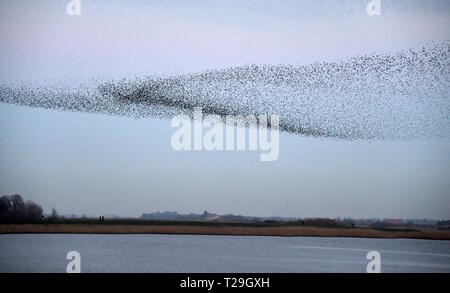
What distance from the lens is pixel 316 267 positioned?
1844cm

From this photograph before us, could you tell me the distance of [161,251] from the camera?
23.1 metres

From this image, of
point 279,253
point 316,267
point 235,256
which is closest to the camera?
point 316,267
